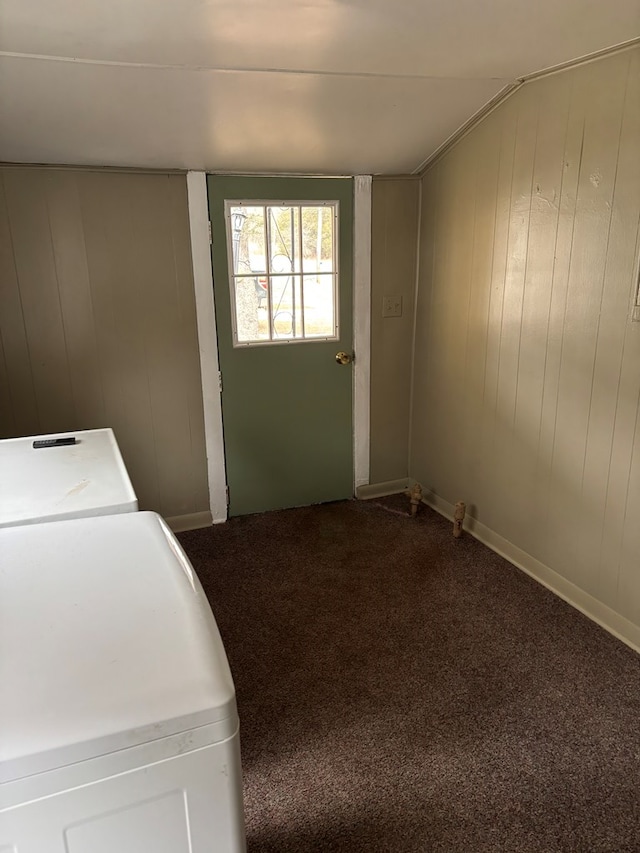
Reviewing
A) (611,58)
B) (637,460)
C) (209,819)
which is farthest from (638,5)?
(209,819)

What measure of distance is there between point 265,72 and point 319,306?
1.28 m

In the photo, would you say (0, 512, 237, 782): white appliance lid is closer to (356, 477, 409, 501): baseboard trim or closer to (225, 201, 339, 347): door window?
(225, 201, 339, 347): door window

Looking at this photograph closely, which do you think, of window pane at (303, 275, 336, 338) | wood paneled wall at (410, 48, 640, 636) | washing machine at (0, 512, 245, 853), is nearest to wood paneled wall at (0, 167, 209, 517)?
window pane at (303, 275, 336, 338)

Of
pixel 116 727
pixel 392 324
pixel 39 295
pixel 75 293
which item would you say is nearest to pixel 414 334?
pixel 392 324

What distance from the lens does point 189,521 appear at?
3271 millimetres

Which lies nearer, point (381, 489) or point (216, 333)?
point (216, 333)

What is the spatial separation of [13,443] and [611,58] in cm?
246

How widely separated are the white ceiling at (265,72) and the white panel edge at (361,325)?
0.81 feet

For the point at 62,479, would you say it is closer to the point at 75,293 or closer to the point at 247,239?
the point at 75,293

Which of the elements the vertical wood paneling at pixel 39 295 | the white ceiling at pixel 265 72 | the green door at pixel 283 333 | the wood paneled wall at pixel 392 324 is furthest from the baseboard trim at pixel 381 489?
the white ceiling at pixel 265 72

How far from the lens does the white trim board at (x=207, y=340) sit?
2.90 metres

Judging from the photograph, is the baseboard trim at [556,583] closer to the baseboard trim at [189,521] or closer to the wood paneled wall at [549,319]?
the wood paneled wall at [549,319]

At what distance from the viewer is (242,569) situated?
2.83m

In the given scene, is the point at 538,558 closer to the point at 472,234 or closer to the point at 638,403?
the point at 638,403
